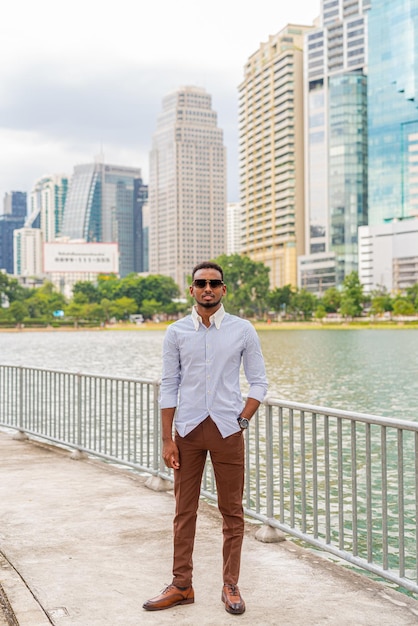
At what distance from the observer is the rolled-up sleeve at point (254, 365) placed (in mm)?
4781

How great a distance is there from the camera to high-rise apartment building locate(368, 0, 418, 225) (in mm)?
171125

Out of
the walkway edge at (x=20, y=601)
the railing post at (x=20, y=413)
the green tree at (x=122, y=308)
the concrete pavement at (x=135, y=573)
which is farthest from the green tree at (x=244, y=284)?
the walkway edge at (x=20, y=601)

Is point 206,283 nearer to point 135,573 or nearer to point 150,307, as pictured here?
point 135,573

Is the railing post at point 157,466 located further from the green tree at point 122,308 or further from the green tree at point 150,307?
the green tree at point 150,307

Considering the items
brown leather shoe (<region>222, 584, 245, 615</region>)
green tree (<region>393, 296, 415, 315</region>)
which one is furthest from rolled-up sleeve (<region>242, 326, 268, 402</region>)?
green tree (<region>393, 296, 415, 315</region>)

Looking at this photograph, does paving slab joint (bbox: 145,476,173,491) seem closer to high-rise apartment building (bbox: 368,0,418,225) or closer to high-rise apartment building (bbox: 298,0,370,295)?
high-rise apartment building (bbox: 368,0,418,225)

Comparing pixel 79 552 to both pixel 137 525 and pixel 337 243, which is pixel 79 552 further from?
pixel 337 243

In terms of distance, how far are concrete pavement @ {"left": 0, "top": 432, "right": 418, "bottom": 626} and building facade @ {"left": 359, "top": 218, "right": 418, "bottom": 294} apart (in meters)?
155

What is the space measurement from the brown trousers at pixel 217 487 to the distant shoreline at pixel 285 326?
5227 inches

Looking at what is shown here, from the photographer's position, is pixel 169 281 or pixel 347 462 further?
pixel 169 281

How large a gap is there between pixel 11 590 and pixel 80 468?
4.49m

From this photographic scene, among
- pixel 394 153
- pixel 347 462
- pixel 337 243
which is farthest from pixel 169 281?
pixel 347 462

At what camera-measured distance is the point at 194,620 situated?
4.57 meters

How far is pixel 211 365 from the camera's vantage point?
4.70m
